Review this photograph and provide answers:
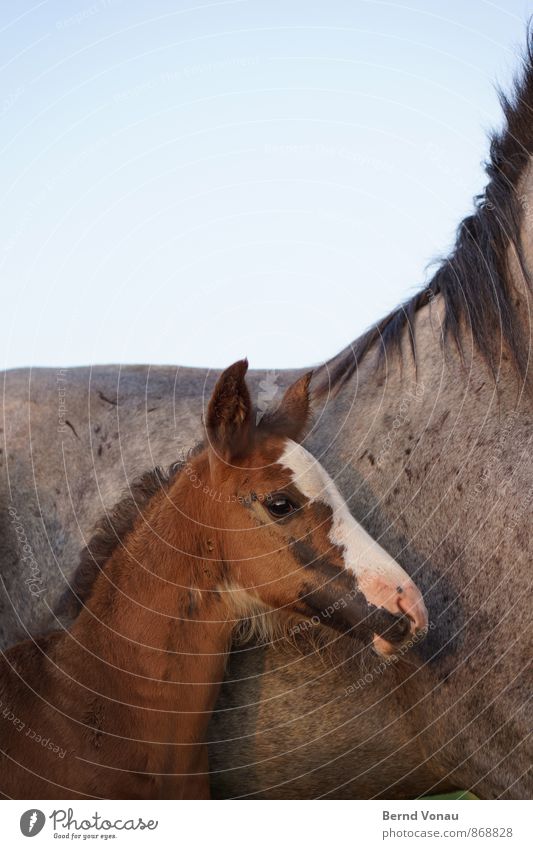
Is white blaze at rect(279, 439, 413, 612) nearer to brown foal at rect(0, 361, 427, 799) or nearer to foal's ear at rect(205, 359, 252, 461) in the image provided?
brown foal at rect(0, 361, 427, 799)

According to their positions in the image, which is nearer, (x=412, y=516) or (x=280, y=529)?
(x=280, y=529)

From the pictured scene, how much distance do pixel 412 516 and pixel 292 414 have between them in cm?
87

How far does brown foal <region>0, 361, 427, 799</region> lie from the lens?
14.0 ft

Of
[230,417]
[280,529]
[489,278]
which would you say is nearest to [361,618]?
[280,529]

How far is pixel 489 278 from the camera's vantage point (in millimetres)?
5184

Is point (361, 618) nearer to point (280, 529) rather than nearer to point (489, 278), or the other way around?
point (280, 529)

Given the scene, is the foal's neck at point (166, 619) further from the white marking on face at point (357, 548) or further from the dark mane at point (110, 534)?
the white marking on face at point (357, 548)

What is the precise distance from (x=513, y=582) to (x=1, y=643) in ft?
9.75

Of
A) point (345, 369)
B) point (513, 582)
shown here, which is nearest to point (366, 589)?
point (513, 582)

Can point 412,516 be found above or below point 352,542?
below

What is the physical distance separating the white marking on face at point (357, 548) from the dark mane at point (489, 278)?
121cm
